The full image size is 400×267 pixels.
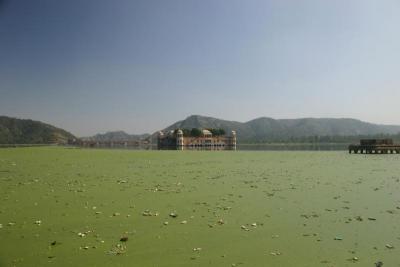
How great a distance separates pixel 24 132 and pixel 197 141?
88.3 meters

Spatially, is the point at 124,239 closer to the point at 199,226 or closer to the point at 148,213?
the point at 199,226

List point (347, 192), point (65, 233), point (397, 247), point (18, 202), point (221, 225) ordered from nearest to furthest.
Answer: point (397, 247) → point (65, 233) → point (221, 225) → point (18, 202) → point (347, 192)

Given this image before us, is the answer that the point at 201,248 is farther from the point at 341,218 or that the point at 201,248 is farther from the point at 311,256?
the point at 341,218

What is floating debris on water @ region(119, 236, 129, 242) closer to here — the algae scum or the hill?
the algae scum

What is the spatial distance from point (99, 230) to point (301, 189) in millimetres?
9526

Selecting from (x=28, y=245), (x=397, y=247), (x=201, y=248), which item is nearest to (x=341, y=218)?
(x=397, y=247)

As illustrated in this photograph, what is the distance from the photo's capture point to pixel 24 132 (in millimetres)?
171375

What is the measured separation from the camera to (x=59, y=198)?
1240 cm

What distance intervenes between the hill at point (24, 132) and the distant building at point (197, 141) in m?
57.2

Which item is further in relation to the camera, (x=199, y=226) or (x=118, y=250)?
(x=199, y=226)

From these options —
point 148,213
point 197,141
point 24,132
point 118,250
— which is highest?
point 24,132

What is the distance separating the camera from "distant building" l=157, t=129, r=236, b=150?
158m

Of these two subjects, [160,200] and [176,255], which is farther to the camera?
[160,200]

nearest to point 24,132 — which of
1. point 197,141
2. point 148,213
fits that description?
point 197,141
